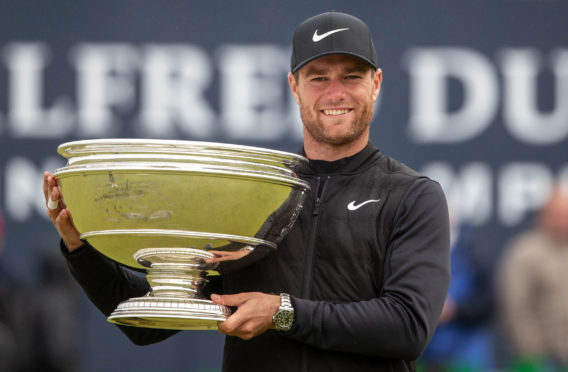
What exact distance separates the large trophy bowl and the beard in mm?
190

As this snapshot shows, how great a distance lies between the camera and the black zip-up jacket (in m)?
1.89

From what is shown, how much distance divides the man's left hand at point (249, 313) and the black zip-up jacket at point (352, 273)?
→ 56 mm

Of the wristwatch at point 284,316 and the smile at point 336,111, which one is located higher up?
the smile at point 336,111

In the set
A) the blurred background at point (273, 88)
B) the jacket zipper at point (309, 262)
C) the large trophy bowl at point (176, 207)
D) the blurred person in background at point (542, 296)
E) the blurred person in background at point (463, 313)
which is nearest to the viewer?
the large trophy bowl at point (176, 207)

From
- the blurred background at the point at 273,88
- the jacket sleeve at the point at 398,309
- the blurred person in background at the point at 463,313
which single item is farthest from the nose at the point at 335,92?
the blurred background at the point at 273,88

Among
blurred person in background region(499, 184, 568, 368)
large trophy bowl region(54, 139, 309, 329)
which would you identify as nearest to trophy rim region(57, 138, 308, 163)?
large trophy bowl region(54, 139, 309, 329)

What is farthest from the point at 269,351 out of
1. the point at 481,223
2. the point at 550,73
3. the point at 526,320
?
the point at 550,73

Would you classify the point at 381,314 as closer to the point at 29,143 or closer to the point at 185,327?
the point at 185,327

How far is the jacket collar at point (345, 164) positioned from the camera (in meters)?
2.11

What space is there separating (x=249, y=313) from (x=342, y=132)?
45cm

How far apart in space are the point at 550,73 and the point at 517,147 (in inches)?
19.2

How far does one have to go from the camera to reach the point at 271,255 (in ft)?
6.75

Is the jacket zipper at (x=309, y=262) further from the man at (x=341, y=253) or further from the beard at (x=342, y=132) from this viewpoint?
the beard at (x=342, y=132)

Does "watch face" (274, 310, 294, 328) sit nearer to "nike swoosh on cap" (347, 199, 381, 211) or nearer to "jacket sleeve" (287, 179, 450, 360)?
"jacket sleeve" (287, 179, 450, 360)
